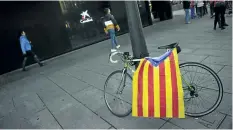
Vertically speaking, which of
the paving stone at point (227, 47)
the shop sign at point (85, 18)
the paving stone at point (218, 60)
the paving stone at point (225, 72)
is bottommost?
the paving stone at point (225, 72)

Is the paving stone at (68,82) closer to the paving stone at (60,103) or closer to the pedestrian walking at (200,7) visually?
the paving stone at (60,103)

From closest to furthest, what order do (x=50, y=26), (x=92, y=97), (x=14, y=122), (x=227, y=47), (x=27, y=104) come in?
(x=14, y=122)
(x=92, y=97)
(x=27, y=104)
(x=227, y=47)
(x=50, y=26)

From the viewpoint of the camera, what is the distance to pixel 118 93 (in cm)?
342

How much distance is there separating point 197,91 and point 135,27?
61.3 inches

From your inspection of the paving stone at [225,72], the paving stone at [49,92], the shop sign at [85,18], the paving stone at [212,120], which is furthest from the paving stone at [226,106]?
the shop sign at [85,18]

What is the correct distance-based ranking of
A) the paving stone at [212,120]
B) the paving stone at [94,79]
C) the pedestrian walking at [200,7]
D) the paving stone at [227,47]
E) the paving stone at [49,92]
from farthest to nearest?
the pedestrian walking at [200,7], the paving stone at [227,47], the paving stone at [94,79], the paving stone at [49,92], the paving stone at [212,120]

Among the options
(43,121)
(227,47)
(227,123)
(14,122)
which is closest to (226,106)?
(227,123)

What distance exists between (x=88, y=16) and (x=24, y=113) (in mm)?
7841

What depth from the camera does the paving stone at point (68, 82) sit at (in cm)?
501

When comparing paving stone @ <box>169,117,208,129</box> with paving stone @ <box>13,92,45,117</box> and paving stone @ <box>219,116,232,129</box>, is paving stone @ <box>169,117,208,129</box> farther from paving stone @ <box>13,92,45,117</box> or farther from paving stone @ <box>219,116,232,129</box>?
paving stone @ <box>13,92,45,117</box>

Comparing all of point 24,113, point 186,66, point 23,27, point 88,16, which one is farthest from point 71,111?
point 88,16

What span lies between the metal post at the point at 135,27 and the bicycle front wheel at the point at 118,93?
78 cm

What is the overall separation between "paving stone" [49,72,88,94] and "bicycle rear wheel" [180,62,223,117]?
2717 millimetres

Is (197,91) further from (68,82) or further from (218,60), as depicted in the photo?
(68,82)
